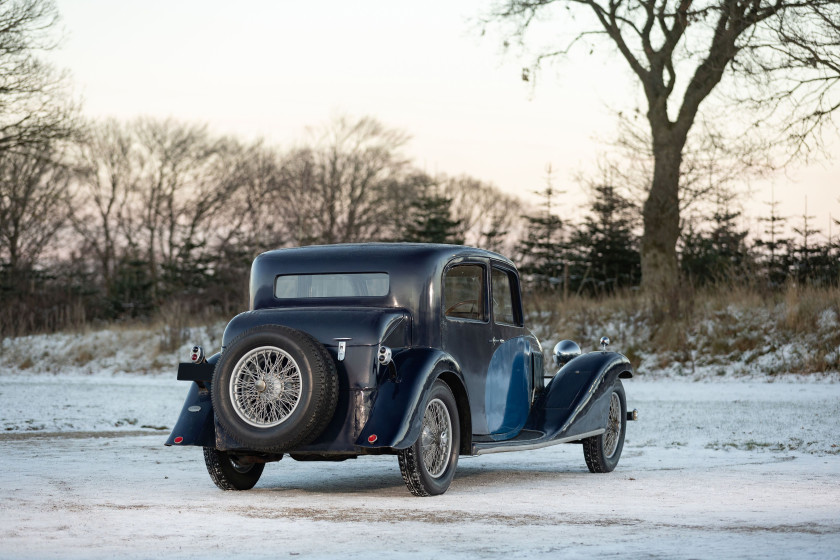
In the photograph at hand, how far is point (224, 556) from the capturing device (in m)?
5.30

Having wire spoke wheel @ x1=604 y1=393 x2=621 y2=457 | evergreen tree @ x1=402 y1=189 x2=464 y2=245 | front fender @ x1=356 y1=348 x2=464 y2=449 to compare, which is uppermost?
evergreen tree @ x1=402 y1=189 x2=464 y2=245

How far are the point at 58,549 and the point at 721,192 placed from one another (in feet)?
87.9

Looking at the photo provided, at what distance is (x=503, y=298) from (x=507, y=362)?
57cm

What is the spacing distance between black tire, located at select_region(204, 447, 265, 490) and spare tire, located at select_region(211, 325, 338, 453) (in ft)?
2.06

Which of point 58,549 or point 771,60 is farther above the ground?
point 771,60

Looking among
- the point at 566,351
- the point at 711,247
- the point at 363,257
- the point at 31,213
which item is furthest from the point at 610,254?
the point at 363,257

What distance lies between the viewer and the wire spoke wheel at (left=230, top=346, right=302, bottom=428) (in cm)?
732

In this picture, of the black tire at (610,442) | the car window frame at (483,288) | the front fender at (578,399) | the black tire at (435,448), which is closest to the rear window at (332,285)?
the car window frame at (483,288)

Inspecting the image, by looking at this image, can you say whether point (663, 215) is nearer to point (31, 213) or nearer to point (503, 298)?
point (503, 298)

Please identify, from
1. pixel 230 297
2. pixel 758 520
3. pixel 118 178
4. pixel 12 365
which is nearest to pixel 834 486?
pixel 758 520

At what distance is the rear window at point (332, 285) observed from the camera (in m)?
8.30

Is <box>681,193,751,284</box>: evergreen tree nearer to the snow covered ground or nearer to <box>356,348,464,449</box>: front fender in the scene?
the snow covered ground

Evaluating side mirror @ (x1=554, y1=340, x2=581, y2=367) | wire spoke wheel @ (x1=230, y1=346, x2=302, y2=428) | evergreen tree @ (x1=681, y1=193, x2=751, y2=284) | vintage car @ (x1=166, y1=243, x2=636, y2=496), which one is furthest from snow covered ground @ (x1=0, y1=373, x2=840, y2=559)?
evergreen tree @ (x1=681, y1=193, x2=751, y2=284)

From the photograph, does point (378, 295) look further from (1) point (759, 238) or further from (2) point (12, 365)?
(1) point (759, 238)
